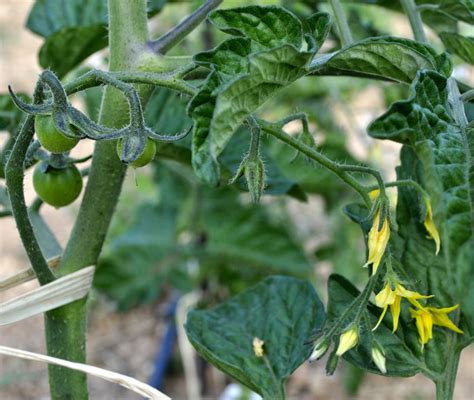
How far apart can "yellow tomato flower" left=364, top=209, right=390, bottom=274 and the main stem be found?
0.80 ft

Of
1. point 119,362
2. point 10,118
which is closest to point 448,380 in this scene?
point 10,118

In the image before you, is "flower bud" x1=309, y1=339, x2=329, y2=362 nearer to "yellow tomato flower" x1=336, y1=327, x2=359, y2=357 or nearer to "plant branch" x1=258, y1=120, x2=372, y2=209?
"yellow tomato flower" x1=336, y1=327, x2=359, y2=357

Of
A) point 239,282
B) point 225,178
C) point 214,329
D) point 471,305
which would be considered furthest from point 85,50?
point 239,282

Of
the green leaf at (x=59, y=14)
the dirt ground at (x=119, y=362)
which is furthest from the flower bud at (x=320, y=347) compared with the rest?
the dirt ground at (x=119, y=362)

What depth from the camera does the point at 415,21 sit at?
791 millimetres

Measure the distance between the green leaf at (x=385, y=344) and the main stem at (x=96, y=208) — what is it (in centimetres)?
23

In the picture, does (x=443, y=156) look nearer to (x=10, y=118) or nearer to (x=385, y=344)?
(x=385, y=344)

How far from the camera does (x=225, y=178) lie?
0.91 meters

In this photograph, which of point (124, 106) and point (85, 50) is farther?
point (85, 50)

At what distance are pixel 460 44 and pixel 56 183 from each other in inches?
16.7

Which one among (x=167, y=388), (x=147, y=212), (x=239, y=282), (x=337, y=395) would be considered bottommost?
(x=337, y=395)

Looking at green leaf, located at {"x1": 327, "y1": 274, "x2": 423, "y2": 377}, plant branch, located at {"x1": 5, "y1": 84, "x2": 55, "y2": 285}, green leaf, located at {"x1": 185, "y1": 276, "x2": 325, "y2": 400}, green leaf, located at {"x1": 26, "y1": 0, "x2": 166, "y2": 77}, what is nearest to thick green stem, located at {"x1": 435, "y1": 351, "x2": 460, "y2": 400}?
green leaf, located at {"x1": 327, "y1": 274, "x2": 423, "y2": 377}

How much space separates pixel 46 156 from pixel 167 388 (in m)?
1.94

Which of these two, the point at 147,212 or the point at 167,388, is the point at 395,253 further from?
the point at 167,388
